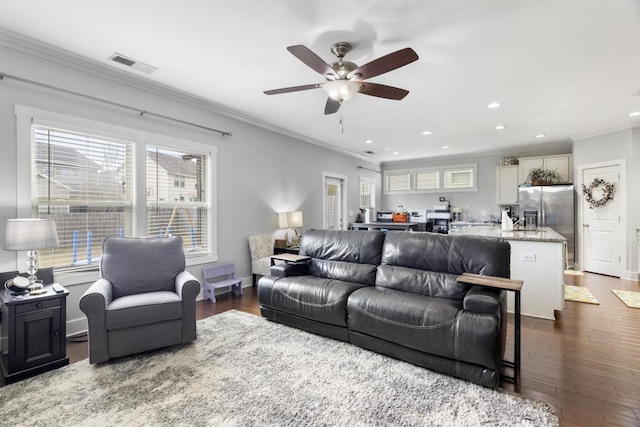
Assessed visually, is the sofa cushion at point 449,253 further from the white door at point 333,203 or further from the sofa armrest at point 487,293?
the white door at point 333,203

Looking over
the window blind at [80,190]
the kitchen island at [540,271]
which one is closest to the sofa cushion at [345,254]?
the kitchen island at [540,271]

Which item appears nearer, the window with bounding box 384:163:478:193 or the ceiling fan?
the ceiling fan

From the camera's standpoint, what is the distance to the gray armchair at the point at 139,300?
2402 mm

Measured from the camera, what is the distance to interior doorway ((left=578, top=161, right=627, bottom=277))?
554cm

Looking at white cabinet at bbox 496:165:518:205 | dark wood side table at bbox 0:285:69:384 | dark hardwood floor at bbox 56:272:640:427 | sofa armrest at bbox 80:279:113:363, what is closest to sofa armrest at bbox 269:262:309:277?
dark hardwood floor at bbox 56:272:640:427

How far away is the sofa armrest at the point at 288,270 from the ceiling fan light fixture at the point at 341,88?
6.15ft

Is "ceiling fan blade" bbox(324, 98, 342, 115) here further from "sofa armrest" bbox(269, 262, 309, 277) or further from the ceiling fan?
"sofa armrest" bbox(269, 262, 309, 277)

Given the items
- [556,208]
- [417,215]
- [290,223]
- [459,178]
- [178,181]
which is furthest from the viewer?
[417,215]

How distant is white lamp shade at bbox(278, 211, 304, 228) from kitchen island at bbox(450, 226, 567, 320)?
130 inches

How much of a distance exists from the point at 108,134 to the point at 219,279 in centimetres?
233

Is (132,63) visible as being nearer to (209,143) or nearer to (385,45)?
(209,143)

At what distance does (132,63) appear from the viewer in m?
3.10

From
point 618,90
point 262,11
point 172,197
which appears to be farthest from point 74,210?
point 618,90

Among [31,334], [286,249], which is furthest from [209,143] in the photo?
[31,334]
